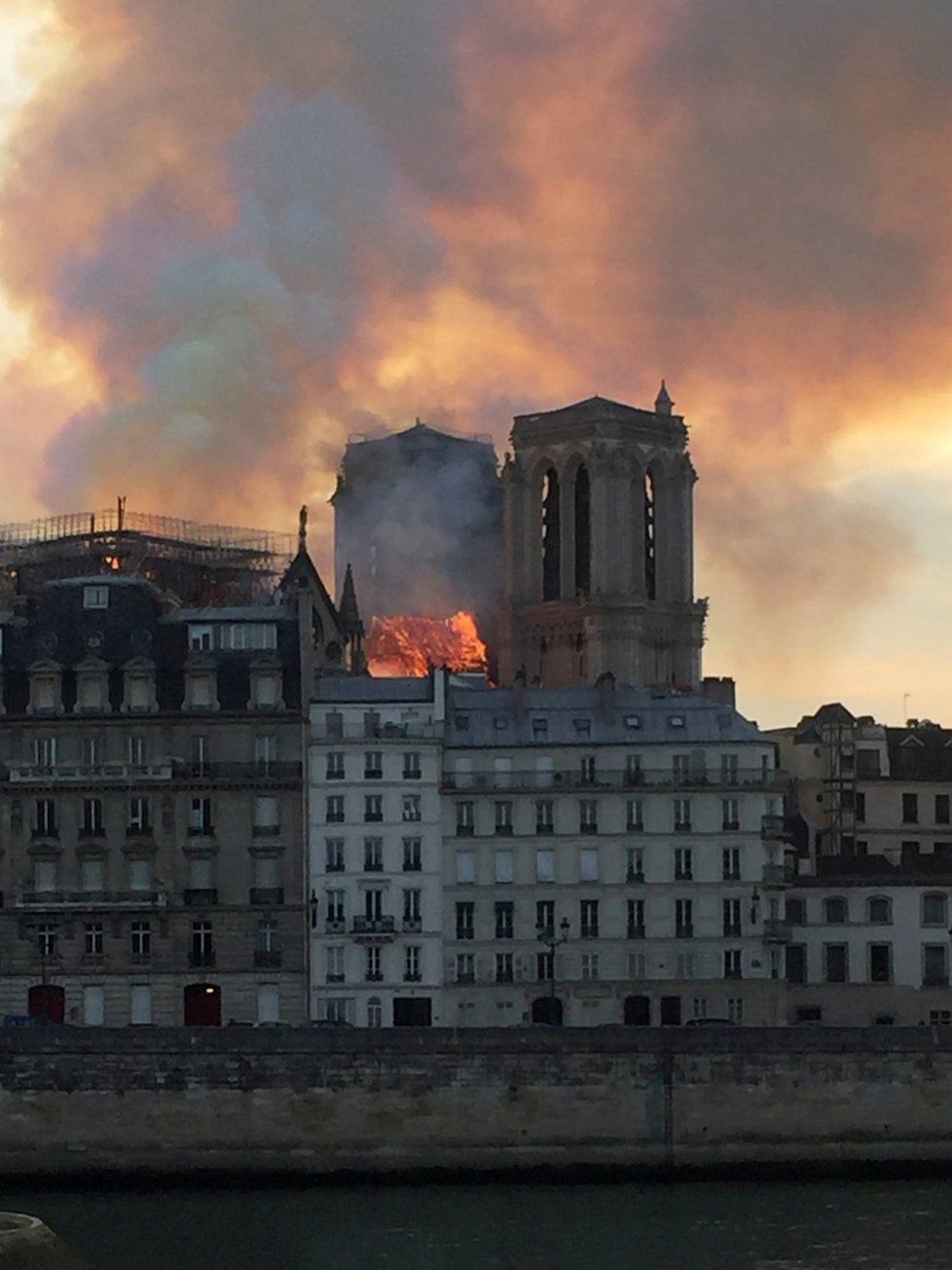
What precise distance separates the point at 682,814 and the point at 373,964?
10.5 metres

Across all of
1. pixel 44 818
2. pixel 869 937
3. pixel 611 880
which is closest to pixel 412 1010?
pixel 611 880

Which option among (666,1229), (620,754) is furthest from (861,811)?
(666,1229)

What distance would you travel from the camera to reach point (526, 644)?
18875cm

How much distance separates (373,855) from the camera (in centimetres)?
11044

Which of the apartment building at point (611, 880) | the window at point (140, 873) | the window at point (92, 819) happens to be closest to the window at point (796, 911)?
the apartment building at point (611, 880)

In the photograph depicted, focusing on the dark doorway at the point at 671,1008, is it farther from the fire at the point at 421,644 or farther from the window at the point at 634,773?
the fire at the point at 421,644

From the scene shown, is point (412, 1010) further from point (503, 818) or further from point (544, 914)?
point (503, 818)

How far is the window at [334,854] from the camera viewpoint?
110062 mm

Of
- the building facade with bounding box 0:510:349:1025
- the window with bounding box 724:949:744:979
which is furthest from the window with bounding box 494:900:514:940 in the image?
the window with bounding box 724:949:744:979

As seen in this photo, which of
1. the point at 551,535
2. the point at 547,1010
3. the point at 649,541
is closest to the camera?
the point at 547,1010

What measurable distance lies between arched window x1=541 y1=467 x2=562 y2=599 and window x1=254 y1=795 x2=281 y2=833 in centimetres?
7993

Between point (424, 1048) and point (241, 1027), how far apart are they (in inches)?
192

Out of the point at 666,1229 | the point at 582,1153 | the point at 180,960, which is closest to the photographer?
the point at 666,1229

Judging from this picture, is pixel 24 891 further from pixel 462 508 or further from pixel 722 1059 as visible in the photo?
pixel 462 508
